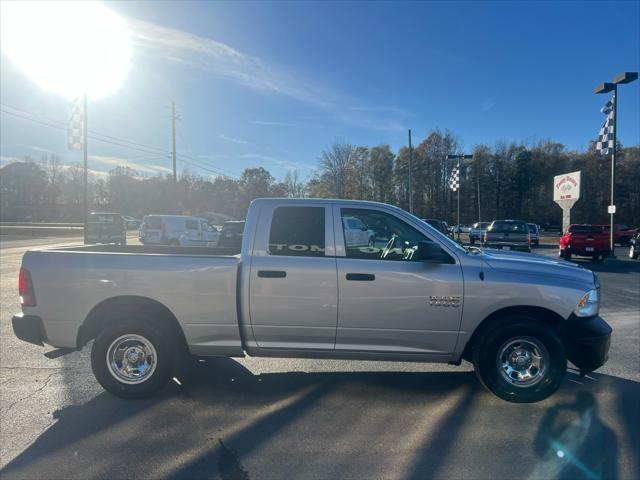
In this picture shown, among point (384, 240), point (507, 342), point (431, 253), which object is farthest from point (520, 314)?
point (384, 240)

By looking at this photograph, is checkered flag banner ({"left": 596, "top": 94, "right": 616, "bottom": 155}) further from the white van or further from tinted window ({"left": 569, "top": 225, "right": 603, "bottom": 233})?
the white van

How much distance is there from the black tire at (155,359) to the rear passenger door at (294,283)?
0.91 meters

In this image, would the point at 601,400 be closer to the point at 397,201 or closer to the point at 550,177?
the point at 397,201

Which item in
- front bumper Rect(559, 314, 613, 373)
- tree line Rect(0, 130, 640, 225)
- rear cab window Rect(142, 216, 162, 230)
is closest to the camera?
front bumper Rect(559, 314, 613, 373)

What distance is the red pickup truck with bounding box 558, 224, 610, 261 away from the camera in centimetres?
1872

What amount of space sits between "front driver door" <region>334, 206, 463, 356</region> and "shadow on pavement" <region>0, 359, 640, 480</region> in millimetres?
638

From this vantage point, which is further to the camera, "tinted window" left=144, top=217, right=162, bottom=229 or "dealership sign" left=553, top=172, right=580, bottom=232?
"dealership sign" left=553, top=172, right=580, bottom=232

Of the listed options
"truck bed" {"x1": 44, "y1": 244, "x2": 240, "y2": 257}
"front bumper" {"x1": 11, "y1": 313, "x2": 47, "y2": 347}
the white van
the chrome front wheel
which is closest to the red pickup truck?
the white van

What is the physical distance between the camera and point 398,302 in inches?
160

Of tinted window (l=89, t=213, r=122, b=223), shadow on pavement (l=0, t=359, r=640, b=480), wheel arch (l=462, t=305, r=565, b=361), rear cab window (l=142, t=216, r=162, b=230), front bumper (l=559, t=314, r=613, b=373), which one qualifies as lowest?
shadow on pavement (l=0, t=359, r=640, b=480)

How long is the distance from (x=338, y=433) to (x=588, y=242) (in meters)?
19.2

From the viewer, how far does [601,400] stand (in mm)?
4254

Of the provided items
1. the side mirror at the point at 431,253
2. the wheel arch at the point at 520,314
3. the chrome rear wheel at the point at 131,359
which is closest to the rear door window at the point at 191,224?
the chrome rear wheel at the point at 131,359

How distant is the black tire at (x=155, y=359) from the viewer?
4164mm
